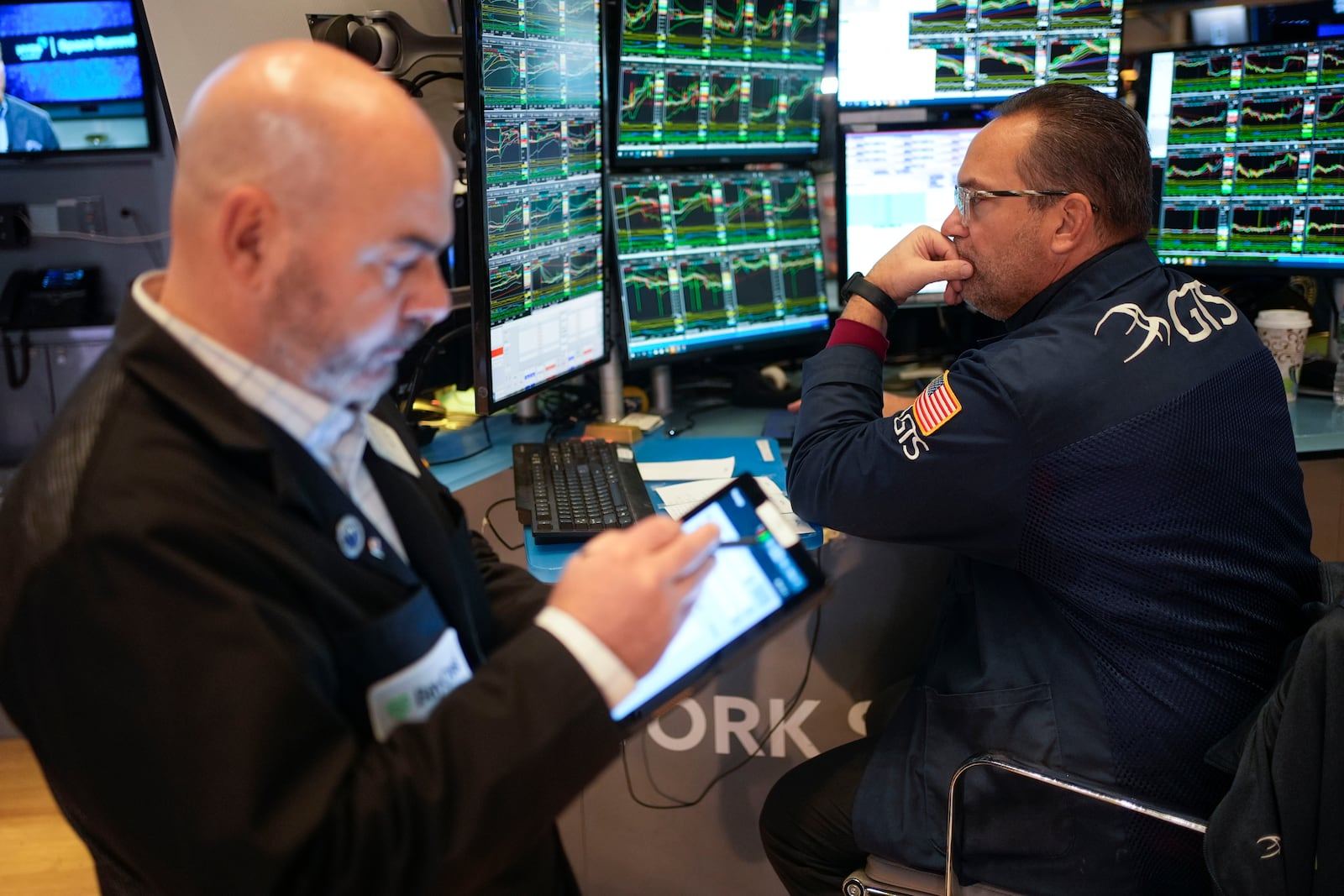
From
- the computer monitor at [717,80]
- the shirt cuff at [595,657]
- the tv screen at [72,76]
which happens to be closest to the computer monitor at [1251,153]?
the computer monitor at [717,80]

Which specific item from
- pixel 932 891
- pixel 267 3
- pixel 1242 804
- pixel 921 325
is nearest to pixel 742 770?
pixel 932 891

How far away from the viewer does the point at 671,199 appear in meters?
2.26

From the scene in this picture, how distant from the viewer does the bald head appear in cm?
72

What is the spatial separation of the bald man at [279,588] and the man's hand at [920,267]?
1038mm

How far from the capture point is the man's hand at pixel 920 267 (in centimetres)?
172

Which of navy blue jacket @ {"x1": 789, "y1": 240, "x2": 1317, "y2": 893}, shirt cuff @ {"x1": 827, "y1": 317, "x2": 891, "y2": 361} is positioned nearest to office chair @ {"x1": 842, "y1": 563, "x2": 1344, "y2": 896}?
navy blue jacket @ {"x1": 789, "y1": 240, "x2": 1317, "y2": 893}

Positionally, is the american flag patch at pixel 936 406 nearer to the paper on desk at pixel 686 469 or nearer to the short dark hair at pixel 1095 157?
the short dark hair at pixel 1095 157

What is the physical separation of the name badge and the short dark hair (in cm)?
117

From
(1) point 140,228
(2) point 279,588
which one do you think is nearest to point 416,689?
(2) point 279,588

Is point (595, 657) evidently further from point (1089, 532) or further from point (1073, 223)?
point (1073, 223)

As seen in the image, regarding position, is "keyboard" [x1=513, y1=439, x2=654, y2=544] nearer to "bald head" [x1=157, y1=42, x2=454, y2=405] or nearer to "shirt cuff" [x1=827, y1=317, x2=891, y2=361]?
"shirt cuff" [x1=827, y1=317, x2=891, y2=361]

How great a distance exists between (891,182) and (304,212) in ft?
6.37

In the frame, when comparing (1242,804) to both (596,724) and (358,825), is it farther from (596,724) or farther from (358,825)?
(358,825)

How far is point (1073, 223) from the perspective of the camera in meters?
1.57
